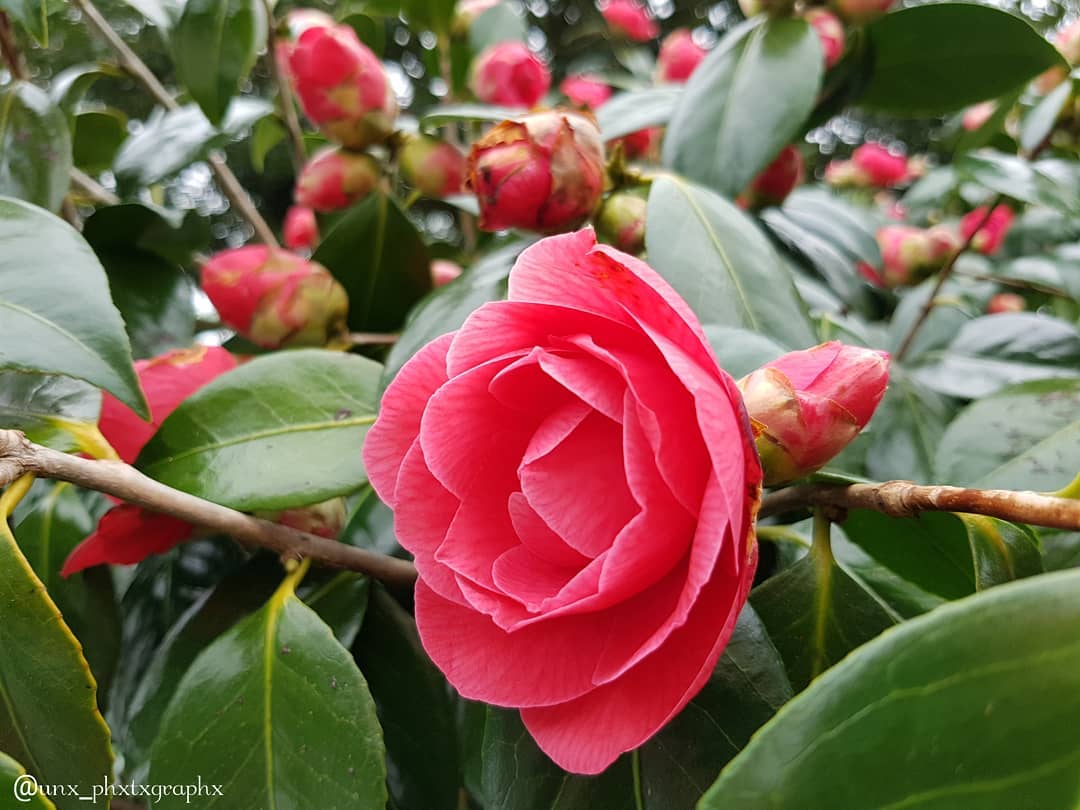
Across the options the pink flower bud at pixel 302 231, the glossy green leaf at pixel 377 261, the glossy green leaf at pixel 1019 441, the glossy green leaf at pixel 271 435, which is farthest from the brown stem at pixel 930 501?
the pink flower bud at pixel 302 231

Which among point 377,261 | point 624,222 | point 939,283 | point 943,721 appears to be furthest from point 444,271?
point 943,721

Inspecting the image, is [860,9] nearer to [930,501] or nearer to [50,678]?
[930,501]

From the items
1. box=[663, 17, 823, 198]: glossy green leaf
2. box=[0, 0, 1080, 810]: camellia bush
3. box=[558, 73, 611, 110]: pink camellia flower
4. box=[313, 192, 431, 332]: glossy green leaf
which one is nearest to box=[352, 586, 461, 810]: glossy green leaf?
box=[0, 0, 1080, 810]: camellia bush

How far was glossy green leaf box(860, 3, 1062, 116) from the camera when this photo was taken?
763mm

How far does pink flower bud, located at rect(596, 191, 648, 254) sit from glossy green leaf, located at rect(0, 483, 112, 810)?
405 millimetres

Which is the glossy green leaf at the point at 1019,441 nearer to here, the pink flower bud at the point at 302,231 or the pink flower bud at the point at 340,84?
the pink flower bud at the point at 340,84

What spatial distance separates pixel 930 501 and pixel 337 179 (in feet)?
2.05

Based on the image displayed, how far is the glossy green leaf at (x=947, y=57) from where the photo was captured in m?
0.76

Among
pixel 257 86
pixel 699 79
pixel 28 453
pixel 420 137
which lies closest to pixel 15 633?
pixel 28 453

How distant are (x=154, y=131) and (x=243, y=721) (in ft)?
2.21

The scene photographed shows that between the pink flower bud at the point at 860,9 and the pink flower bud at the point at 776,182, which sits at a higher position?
the pink flower bud at the point at 860,9

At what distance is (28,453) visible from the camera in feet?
1.28

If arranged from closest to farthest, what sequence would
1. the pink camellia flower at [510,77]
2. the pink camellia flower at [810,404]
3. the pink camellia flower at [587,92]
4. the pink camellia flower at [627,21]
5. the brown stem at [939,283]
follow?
1. the pink camellia flower at [810,404]
2. the brown stem at [939,283]
3. the pink camellia flower at [510,77]
4. the pink camellia flower at [587,92]
5. the pink camellia flower at [627,21]

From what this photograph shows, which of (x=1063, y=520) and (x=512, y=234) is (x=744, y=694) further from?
(x=512, y=234)
